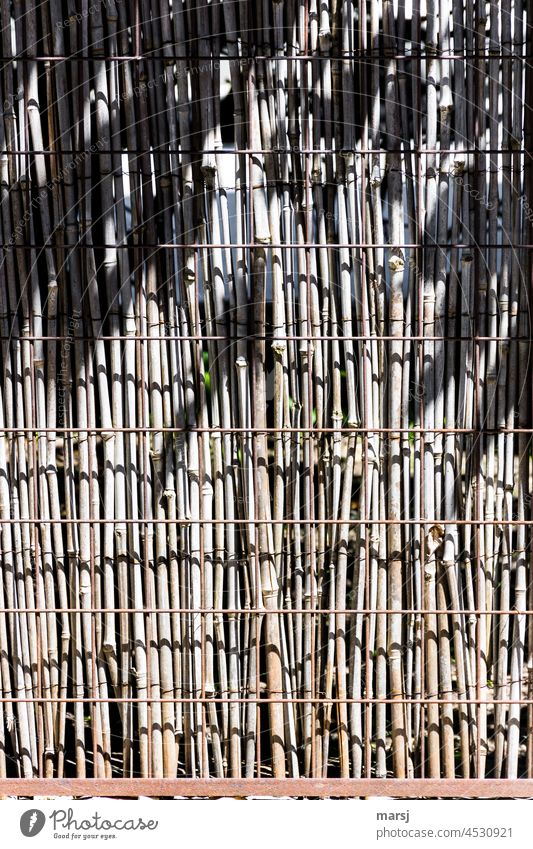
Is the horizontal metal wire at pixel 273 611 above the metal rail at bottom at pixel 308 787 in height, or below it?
above

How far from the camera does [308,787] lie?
169cm

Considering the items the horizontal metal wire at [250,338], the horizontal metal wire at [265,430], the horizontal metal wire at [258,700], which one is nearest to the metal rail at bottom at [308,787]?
the horizontal metal wire at [258,700]

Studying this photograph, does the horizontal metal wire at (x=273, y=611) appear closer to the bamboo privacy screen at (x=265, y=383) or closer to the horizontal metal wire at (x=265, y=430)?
the bamboo privacy screen at (x=265, y=383)

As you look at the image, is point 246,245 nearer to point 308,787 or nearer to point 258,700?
point 258,700

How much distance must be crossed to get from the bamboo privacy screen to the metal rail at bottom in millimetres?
38

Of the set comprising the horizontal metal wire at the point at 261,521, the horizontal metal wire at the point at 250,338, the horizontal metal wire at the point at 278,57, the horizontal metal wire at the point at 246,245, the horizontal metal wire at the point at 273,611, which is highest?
the horizontal metal wire at the point at 278,57

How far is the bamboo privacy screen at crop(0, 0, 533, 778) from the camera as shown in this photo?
5.36 ft

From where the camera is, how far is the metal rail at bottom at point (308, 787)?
1.69m

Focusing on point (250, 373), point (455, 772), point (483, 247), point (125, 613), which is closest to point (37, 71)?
point (250, 373)

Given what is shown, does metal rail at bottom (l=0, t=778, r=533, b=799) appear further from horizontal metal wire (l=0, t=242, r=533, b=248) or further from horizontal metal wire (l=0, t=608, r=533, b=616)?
horizontal metal wire (l=0, t=242, r=533, b=248)

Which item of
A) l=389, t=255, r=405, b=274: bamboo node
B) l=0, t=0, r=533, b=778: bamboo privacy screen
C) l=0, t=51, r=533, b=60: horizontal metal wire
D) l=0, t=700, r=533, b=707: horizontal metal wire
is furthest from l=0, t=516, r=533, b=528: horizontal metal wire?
l=0, t=51, r=533, b=60: horizontal metal wire

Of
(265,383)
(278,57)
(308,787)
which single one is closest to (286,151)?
(278,57)

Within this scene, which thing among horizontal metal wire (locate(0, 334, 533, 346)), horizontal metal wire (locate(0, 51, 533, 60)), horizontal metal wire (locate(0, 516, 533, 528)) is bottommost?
horizontal metal wire (locate(0, 516, 533, 528))

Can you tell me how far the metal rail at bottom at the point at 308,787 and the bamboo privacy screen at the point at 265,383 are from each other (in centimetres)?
4
